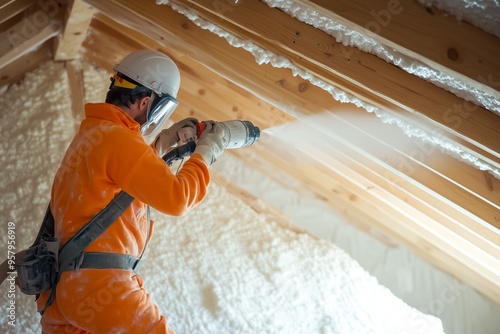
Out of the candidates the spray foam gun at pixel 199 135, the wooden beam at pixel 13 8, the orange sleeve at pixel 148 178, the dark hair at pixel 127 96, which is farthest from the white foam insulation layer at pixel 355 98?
the wooden beam at pixel 13 8

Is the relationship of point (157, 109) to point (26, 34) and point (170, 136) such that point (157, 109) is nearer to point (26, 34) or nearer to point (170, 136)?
point (170, 136)

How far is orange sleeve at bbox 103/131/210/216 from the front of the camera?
1228 mm

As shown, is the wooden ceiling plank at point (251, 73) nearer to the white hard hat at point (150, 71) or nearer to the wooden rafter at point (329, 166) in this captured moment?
the wooden rafter at point (329, 166)

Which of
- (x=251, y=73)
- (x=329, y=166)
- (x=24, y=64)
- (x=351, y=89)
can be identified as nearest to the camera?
(x=351, y=89)

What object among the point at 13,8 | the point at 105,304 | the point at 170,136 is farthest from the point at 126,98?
the point at 13,8

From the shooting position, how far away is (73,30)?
7.87 feet

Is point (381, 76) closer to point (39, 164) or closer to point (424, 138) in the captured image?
point (424, 138)

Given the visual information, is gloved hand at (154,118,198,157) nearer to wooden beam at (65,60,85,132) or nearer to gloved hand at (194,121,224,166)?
gloved hand at (194,121,224,166)

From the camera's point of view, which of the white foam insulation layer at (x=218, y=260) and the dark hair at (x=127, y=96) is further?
the white foam insulation layer at (x=218, y=260)

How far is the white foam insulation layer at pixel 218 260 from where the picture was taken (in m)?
2.54

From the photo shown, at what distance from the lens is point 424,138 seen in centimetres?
146

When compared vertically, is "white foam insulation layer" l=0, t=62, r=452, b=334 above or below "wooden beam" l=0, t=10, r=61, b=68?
below

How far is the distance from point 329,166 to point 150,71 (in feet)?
3.61

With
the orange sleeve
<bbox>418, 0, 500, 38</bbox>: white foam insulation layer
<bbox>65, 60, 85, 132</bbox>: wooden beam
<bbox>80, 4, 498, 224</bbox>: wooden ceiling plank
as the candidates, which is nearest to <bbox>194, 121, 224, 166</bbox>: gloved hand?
the orange sleeve
